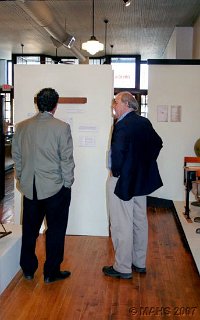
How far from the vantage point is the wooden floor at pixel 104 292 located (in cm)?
283

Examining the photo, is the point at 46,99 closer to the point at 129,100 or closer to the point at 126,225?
the point at 129,100

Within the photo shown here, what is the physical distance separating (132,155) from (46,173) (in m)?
0.72

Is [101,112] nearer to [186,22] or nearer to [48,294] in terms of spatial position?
[48,294]

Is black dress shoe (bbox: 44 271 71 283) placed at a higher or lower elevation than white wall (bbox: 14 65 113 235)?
lower

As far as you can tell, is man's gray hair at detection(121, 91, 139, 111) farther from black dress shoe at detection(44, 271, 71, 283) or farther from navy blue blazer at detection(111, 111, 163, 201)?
black dress shoe at detection(44, 271, 71, 283)

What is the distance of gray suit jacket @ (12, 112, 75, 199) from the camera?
310 centimetres

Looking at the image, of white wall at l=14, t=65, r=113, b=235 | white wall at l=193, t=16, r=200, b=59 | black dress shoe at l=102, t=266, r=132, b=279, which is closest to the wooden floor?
black dress shoe at l=102, t=266, r=132, b=279

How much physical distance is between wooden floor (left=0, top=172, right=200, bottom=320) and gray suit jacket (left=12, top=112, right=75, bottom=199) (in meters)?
0.79

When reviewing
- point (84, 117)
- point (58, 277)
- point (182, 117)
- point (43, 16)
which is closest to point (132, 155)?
point (58, 277)

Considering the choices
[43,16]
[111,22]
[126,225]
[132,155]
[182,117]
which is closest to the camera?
[132,155]

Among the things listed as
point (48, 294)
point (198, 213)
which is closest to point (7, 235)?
point (48, 294)

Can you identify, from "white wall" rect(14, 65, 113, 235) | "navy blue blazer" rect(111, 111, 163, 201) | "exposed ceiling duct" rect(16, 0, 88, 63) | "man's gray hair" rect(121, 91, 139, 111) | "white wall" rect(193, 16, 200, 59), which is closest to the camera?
"navy blue blazer" rect(111, 111, 163, 201)

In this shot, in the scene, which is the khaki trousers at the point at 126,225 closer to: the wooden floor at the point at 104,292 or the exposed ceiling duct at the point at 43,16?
the wooden floor at the point at 104,292

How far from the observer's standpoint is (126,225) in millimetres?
3342
